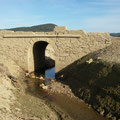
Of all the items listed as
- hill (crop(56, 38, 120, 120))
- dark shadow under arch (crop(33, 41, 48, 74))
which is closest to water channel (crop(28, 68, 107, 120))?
hill (crop(56, 38, 120, 120))

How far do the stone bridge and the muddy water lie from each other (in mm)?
6397

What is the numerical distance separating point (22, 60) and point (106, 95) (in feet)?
50.4

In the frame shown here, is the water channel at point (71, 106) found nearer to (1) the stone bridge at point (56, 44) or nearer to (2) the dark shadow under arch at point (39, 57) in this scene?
(1) the stone bridge at point (56, 44)

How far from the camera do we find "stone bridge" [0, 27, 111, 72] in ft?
66.1

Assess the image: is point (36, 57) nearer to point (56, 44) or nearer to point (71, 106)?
point (56, 44)

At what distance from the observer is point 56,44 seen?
70.4ft

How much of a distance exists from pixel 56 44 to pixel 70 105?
10083mm

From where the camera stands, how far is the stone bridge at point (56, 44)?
2016 centimetres

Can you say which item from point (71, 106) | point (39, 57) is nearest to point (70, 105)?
point (71, 106)

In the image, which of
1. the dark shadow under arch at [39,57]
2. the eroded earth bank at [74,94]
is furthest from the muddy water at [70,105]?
the dark shadow under arch at [39,57]

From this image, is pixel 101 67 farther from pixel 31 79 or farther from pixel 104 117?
pixel 31 79

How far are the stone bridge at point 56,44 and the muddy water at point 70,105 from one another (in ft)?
21.0

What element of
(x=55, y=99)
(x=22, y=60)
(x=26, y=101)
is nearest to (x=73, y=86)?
(x=55, y=99)

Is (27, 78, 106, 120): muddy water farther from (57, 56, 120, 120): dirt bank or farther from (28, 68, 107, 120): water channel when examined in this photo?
(57, 56, 120, 120): dirt bank
